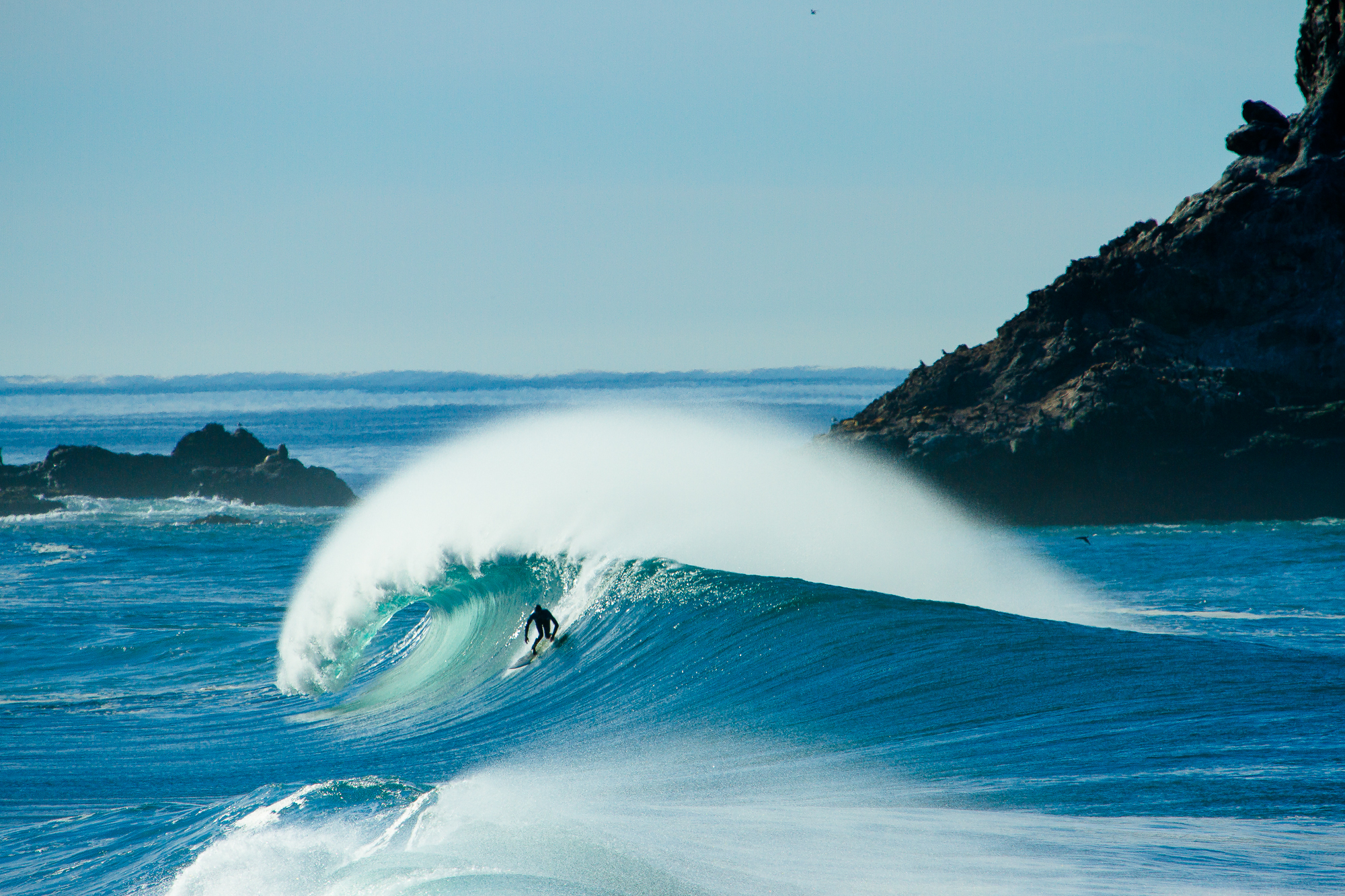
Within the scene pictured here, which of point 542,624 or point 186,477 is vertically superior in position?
point 542,624

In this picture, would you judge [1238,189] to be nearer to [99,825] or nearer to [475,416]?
[99,825]

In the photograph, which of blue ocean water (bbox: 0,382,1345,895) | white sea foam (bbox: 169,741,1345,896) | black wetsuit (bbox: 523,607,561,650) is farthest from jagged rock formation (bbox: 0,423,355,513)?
white sea foam (bbox: 169,741,1345,896)

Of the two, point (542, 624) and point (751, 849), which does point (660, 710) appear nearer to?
point (542, 624)

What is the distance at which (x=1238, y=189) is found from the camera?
30.7 meters

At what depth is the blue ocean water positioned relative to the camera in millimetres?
5277

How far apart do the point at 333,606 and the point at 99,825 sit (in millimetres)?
6156

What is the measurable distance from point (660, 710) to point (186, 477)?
1580 inches

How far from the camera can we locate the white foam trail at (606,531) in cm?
1323

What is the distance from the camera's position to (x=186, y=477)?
43719mm

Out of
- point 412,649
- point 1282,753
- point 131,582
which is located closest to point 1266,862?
point 1282,753

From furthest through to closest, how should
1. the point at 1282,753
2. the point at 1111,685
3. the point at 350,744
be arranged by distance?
the point at 350,744, the point at 1111,685, the point at 1282,753

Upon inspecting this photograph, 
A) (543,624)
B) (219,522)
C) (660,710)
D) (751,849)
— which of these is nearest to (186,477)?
(219,522)

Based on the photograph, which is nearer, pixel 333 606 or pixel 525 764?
pixel 525 764

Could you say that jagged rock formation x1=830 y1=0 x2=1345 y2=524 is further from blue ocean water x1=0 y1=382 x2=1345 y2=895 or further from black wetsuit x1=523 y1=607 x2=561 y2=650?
black wetsuit x1=523 y1=607 x2=561 y2=650
